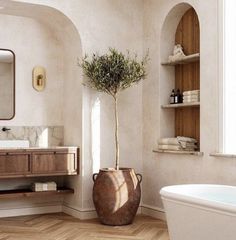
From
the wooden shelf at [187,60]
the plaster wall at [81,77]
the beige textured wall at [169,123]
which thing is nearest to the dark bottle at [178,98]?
the beige textured wall at [169,123]

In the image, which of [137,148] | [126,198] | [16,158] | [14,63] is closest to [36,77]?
[14,63]

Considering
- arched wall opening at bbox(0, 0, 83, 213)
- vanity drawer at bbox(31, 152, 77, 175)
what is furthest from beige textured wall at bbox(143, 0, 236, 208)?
vanity drawer at bbox(31, 152, 77, 175)

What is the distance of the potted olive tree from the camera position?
17.8 feet

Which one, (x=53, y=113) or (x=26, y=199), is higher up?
(x=53, y=113)

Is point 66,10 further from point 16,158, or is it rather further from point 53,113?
point 16,158

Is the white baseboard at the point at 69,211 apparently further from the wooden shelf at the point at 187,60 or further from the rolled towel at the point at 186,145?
the wooden shelf at the point at 187,60

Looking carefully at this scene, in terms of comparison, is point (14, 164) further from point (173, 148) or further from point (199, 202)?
point (199, 202)

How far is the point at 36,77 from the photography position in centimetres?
623

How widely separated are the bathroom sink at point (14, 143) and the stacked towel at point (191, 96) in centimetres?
201

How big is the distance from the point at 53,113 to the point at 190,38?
2066 millimetres

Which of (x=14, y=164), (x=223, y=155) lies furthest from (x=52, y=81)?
(x=223, y=155)

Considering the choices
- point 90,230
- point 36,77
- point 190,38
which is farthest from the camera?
point 36,77

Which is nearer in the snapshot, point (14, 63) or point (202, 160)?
point (202, 160)

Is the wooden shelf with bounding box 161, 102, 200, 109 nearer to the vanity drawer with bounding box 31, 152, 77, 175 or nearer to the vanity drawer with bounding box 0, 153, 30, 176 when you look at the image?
the vanity drawer with bounding box 31, 152, 77, 175
